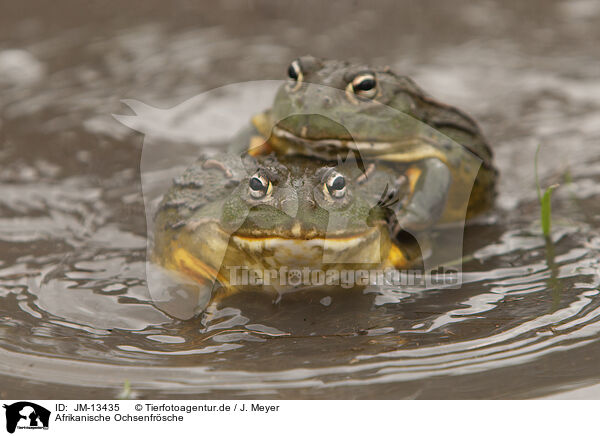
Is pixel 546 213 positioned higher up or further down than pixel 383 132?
further down

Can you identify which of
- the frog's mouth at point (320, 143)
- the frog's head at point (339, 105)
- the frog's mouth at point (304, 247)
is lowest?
the frog's mouth at point (304, 247)

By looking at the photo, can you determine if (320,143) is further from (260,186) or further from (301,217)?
(301,217)

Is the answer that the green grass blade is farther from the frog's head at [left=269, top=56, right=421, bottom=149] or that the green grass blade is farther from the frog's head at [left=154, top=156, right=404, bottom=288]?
the frog's head at [left=154, top=156, right=404, bottom=288]

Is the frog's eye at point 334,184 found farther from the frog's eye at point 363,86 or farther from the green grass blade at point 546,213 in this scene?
the green grass blade at point 546,213

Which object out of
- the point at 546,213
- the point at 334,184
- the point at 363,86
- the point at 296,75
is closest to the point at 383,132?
the point at 363,86
